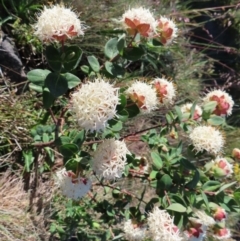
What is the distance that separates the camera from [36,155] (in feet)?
5.69

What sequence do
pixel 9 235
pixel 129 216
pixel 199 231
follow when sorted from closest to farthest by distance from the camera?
pixel 199 231 → pixel 129 216 → pixel 9 235

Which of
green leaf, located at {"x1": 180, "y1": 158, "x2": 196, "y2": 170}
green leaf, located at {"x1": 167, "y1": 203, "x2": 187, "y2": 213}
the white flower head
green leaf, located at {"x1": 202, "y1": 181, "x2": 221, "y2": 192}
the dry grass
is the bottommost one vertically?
the dry grass

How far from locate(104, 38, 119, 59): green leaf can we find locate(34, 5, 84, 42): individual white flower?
113 millimetres

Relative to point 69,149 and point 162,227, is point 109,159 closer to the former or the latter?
point 69,149

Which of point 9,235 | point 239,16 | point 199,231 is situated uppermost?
point 239,16

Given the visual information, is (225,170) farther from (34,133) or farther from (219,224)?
(34,133)

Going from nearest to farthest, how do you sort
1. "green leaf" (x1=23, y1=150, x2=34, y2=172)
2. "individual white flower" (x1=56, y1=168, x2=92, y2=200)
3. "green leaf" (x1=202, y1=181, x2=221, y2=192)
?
"individual white flower" (x1=56, y1=168, x2=92, y2=200)
"green leaf" (x1=202, y1=181, x2=221, y2=192)
"green leaf" (x1=23, y1=150, x2=34, y2=172)

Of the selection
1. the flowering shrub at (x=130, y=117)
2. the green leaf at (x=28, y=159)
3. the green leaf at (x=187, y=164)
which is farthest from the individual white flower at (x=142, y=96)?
the green leaf at (x=28, y=159)

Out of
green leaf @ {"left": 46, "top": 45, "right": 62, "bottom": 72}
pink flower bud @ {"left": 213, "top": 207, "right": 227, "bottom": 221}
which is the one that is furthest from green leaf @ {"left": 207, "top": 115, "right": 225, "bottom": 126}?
green leaf @ {"left": 46, "top": 45, "right": 62, "bottom": 72}

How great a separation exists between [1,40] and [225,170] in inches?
39.5

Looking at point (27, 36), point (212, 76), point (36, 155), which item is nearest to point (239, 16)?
point (212, 76)

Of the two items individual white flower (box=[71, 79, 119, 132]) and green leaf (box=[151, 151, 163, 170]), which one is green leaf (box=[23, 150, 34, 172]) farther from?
individual white flower (box=[71, 79, 119, 132])

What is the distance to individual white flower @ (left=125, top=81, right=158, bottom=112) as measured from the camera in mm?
1079

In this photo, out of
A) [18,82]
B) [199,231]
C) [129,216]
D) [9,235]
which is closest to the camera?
[199,231]
